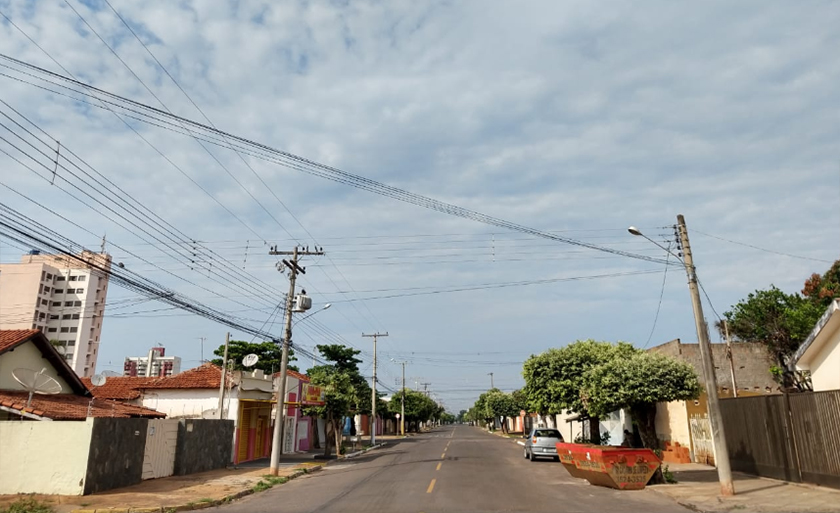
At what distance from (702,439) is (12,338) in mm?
27013

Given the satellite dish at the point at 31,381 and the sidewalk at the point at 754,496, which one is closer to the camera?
the sidewalk at the point at 754,496

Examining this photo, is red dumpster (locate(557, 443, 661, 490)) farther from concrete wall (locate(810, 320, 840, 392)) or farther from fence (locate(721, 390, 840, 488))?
concrete wall (locate(810, 320, 840, 392))

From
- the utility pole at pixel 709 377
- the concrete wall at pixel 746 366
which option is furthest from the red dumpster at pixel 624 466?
the concrete wall at pixel 746 366

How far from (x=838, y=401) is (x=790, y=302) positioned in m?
27.5

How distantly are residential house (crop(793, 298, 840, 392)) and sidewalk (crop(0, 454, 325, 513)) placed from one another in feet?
57.2

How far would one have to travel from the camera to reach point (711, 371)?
51.8 feet

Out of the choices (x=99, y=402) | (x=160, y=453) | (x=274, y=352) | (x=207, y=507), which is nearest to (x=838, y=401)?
(x=207, y=507)

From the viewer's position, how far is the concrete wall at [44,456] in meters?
15.9

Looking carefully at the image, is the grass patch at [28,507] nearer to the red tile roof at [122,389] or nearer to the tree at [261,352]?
the red tile roof at [122,389]

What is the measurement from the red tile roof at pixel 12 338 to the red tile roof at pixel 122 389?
893cm

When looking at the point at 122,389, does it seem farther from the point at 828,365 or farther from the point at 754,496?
the point at 828,365

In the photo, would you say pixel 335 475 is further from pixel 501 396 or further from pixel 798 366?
pixel 501 396

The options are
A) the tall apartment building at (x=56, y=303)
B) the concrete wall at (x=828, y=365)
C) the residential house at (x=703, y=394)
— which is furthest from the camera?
the tall apartment building at (x=56, y=303)

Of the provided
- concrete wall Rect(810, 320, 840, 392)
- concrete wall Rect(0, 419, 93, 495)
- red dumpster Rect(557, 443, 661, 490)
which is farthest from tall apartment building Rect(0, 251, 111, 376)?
concrete wall Rect(810, 320, 840, 392)
